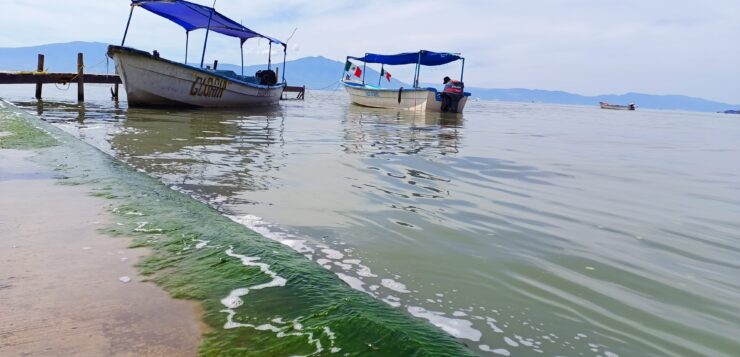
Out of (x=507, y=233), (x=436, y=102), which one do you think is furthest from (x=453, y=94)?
(x=507, y=233)

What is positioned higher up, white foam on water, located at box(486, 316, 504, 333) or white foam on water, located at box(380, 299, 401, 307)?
white foam on water, located at box(380, 299, 401, 307)

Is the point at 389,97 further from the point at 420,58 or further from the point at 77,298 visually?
the point at 77,298

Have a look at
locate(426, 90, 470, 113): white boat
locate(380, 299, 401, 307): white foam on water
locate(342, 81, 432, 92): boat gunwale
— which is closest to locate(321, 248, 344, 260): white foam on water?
locate(380, 299, 401, 307): white foam on water

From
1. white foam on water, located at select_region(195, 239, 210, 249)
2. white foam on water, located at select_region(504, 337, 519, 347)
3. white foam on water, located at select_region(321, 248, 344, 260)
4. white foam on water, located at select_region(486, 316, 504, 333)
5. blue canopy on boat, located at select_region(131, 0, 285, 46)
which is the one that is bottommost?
white foam on water, located at select_region(504, 337, 519, 347)

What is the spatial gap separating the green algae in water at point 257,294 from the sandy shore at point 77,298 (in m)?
0.12

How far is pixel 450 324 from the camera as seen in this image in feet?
7.82

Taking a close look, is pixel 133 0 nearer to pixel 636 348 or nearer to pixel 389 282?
pixel 389 282

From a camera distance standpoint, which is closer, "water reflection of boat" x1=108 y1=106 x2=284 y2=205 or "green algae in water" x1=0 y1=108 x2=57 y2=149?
"water reflection of boat" x1=108 y1=106 x2=284 y2=205

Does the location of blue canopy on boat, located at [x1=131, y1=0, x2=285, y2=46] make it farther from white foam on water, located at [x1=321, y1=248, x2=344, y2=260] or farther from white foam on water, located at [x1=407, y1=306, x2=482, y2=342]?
white foam on water, located at [x1=407, y1=306, x2=482, y2=342]

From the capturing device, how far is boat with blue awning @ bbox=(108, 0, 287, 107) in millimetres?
16656

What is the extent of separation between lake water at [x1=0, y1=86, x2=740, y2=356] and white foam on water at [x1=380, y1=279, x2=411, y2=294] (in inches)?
0.5

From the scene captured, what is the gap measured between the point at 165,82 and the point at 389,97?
589 inches

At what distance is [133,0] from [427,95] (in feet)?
49.0

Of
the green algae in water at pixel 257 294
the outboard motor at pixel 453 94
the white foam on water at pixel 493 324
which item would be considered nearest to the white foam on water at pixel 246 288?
the green algae in water at pixel 257 294
